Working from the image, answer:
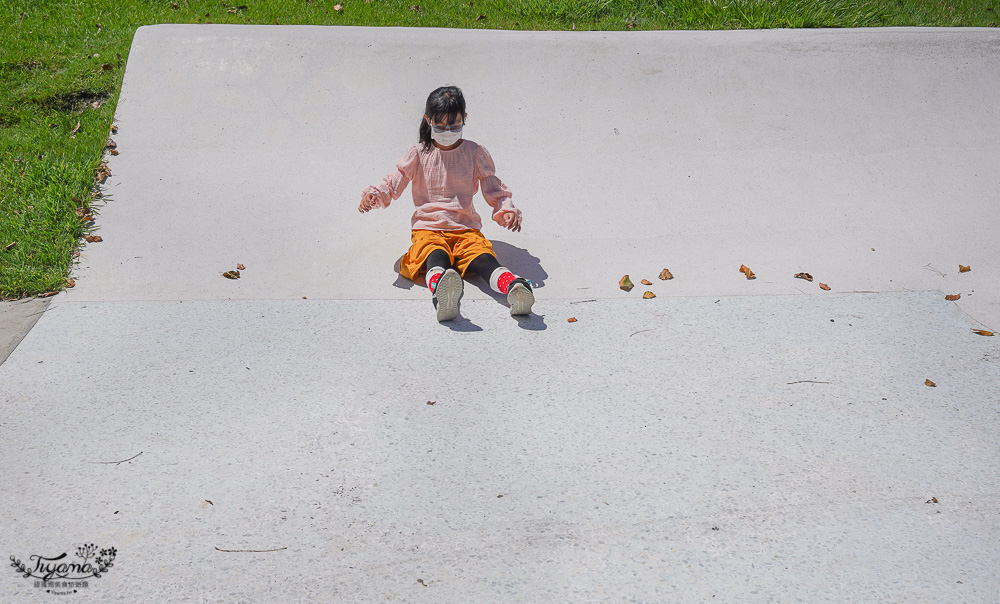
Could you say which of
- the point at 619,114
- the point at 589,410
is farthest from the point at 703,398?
the point at 619,114

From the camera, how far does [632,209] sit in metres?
4.85

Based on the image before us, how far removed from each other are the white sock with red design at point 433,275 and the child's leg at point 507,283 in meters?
0.25

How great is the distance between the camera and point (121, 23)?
6.49 m

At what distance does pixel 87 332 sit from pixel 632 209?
10.8ft

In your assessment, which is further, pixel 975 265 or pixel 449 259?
pixel 975 265

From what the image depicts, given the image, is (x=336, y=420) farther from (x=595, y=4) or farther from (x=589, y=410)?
(x=595, y=4)

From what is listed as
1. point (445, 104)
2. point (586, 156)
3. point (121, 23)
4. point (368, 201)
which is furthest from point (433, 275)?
point (121, 23)

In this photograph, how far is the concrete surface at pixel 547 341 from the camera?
7.44 feet

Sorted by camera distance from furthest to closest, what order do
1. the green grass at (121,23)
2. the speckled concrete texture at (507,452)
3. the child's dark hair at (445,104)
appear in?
the green grass at (121,23) < the child's dark hair at (445,104) < the speckled concrete texture at (507,452)

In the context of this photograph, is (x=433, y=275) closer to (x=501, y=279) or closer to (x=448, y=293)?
(x=448, y=293)

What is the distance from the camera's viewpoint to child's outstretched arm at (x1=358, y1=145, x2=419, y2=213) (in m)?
3.77

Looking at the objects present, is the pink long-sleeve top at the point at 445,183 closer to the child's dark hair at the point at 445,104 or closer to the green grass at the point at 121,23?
the child's dark hair at the point at 445,104

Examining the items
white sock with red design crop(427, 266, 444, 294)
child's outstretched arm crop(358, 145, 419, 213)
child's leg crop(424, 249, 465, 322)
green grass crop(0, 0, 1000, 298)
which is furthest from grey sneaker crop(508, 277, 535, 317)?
green grass crop(0, 0, 1000, 298)

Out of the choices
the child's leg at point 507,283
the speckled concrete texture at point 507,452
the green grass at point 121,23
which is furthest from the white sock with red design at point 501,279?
the green grass at point 121,23
